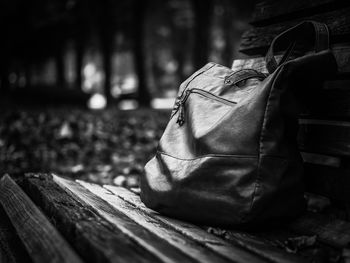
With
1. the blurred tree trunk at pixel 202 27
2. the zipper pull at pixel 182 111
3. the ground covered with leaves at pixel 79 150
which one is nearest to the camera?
the zipper pull at pixel 182 111

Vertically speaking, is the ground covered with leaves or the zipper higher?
the zipper

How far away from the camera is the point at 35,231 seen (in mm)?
1564

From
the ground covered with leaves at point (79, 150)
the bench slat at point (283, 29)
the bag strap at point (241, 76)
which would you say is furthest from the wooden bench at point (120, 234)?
the ground covered with leaves at point (79, 150)

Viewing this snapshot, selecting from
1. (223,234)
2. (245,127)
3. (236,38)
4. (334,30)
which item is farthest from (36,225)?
(236,38)

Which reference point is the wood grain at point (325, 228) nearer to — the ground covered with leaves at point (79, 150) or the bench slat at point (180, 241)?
the bench slat at point (180, 241)

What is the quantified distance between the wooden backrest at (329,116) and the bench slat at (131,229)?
0.97m

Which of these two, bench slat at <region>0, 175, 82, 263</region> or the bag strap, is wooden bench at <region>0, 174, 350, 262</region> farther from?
the bag strap

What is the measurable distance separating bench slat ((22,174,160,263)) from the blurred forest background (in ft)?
5.78

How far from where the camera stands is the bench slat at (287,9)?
81.3 inches

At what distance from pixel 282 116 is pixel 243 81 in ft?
1.14

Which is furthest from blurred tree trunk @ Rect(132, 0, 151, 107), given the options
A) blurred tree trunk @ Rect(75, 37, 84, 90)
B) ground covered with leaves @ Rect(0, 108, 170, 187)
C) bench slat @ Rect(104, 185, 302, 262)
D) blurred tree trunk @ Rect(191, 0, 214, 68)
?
bench slat @ Rect(104, 185, 302, 262)

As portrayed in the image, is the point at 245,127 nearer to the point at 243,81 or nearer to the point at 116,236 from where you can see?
the point at 243,81

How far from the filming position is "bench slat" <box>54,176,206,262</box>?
1.22 meters

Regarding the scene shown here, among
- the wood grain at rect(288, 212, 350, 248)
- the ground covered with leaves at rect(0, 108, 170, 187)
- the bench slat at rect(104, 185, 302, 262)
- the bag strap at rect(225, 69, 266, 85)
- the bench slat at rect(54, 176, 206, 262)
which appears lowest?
the ground covered with leaves at rect(0, 108, 170, 187)
